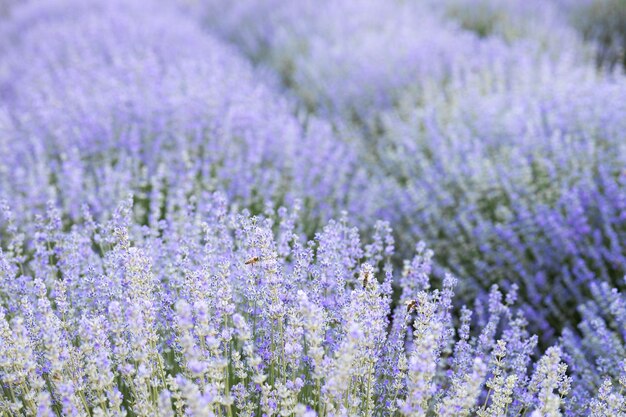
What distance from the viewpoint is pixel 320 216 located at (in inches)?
129

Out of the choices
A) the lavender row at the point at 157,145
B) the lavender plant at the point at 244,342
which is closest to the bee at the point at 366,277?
the lavender plant at the point at 244,342

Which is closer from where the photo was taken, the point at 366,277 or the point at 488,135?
the point at 366,277

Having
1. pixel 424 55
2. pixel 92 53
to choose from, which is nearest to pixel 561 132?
pixel 424 55

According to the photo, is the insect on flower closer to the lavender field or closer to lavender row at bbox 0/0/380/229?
the lavender field

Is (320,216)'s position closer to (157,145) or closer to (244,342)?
(157,145)

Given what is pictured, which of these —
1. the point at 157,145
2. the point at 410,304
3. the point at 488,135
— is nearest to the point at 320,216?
the point at 157,145

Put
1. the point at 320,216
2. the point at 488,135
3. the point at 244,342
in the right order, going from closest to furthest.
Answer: the point at 244,342
the point at 320,216
the point at 488,135

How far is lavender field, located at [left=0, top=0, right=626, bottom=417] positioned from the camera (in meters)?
1.57

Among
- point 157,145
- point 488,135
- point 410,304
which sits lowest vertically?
point 157,145

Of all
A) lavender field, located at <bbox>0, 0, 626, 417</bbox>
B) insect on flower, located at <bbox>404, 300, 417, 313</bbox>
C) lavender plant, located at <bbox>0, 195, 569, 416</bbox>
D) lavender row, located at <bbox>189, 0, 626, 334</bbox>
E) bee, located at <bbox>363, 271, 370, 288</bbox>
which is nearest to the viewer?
lavender plant, located at <bbox>0, 195, 569, 416</bbox>

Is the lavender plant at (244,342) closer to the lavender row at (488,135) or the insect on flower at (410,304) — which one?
the insect on flower at (410,304)

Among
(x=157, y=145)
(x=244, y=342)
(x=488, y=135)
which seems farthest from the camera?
(x=488, y=135)

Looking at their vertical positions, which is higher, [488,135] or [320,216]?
[488,135]

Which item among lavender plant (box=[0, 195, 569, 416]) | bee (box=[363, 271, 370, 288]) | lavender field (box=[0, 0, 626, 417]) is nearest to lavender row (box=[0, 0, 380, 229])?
lavender field (box=[0, 0, 626, 417])
